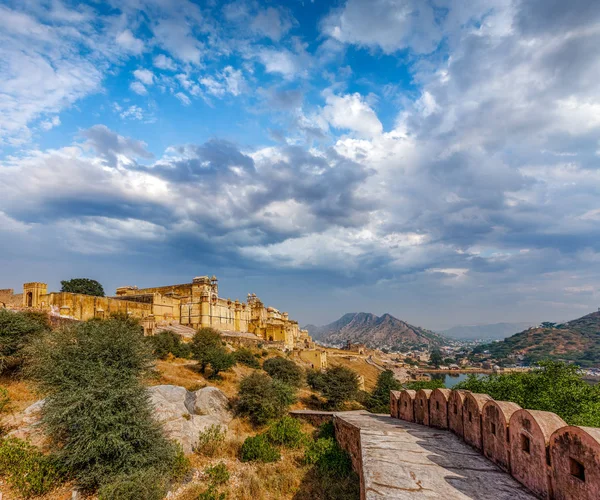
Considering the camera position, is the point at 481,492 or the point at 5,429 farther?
the point at 5,429

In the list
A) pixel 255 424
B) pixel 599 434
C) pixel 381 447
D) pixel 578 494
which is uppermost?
pixel 599 434

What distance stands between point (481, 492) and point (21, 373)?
740 inches

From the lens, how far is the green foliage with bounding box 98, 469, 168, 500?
7969mm

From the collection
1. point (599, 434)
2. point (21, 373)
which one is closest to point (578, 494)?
point (599, 434)

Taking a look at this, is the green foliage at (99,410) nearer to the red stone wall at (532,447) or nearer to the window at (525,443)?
the red stone wall at (532,447)

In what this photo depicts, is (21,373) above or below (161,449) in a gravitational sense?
above

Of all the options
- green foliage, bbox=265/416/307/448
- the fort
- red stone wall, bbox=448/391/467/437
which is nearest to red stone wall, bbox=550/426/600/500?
red stone wall, bbox=448/391/467/437

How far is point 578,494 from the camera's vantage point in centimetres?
432

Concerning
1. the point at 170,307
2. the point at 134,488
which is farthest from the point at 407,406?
the point at 170,307

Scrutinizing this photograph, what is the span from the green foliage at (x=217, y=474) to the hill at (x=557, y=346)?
15856 centimetres

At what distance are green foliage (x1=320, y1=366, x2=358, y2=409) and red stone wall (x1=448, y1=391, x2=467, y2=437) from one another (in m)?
15.1

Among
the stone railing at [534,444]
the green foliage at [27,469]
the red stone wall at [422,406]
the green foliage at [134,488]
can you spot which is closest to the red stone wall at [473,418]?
the stone railing at [534,444]

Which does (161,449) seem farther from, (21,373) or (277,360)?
(277,360)

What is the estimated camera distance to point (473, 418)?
755 cm
